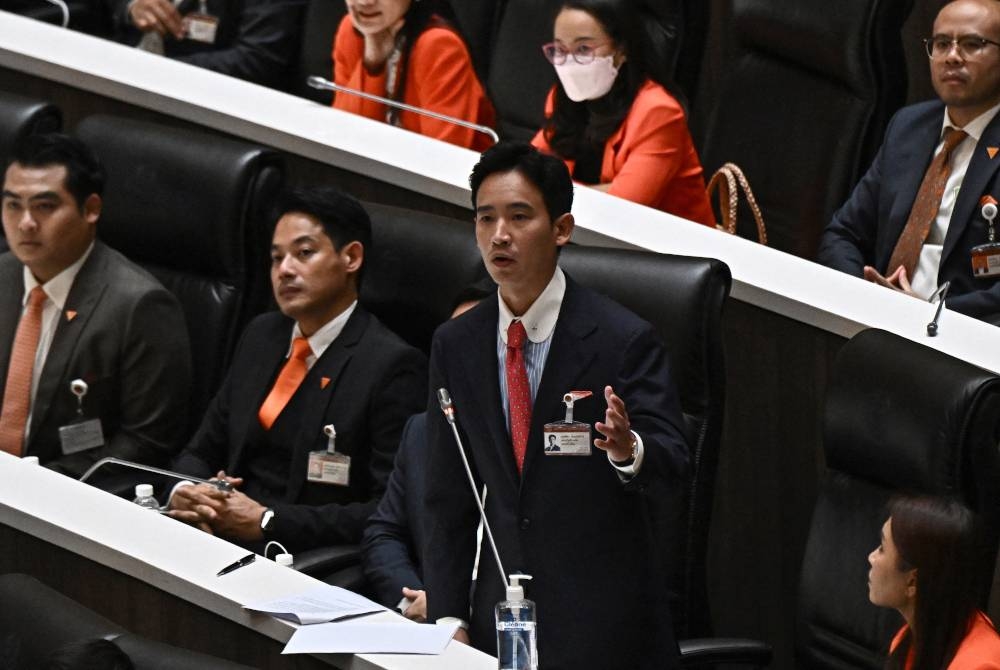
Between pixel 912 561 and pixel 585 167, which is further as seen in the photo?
pixel 585 167

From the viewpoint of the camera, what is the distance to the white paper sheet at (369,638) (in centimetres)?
181

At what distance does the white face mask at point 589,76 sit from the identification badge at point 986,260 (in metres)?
0.71

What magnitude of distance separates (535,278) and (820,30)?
1.18 meters

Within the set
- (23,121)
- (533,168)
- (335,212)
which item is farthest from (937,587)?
(23,121)

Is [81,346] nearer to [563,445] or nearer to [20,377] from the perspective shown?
[20,377]

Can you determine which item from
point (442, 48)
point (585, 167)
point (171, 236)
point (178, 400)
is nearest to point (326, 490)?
point (178, 400)

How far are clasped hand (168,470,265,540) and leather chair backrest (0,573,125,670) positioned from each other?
531mm

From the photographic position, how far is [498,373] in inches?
76.7

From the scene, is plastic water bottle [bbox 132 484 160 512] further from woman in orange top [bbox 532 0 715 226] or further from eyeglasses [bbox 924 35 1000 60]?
eyeglasses [bbox 924 35 1000 60]

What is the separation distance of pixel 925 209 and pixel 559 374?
3.27 feet

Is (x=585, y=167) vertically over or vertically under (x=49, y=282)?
over

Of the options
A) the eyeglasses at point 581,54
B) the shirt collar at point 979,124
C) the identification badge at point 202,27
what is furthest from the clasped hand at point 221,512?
the identification badge at point 202,27

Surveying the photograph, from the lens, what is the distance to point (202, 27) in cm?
372

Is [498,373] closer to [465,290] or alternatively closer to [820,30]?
[465,290]
